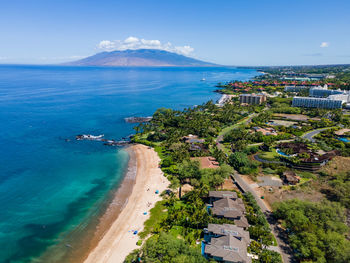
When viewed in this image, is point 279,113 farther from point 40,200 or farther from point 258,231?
point 40,200

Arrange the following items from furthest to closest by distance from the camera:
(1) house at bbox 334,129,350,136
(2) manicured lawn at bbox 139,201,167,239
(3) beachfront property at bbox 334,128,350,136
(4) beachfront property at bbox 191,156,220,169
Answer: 1. (1) house at bbox 334,129,350,136
2. (3) beachfront property at bbox 334,128,350,136
3. (4) beachfront property at bbox 191,156,220,169
4. (2) manicured lawn at bbox 139,201,167,239

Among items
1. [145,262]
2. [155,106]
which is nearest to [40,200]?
[145,262]

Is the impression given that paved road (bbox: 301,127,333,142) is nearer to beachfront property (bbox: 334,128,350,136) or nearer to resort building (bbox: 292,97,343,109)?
beachfront property (bbox: 334,128,350,136)

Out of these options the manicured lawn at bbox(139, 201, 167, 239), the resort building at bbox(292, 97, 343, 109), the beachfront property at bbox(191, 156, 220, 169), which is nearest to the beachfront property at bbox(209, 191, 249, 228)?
the manicured lawn at bbox(139, 201, 167, 239)

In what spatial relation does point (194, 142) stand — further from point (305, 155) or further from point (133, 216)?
point (133, 216)

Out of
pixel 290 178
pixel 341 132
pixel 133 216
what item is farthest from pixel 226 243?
pixel 341 132

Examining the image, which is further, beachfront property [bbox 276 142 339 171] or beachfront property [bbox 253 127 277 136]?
beachfront property [bbox 253 127 277 136]
